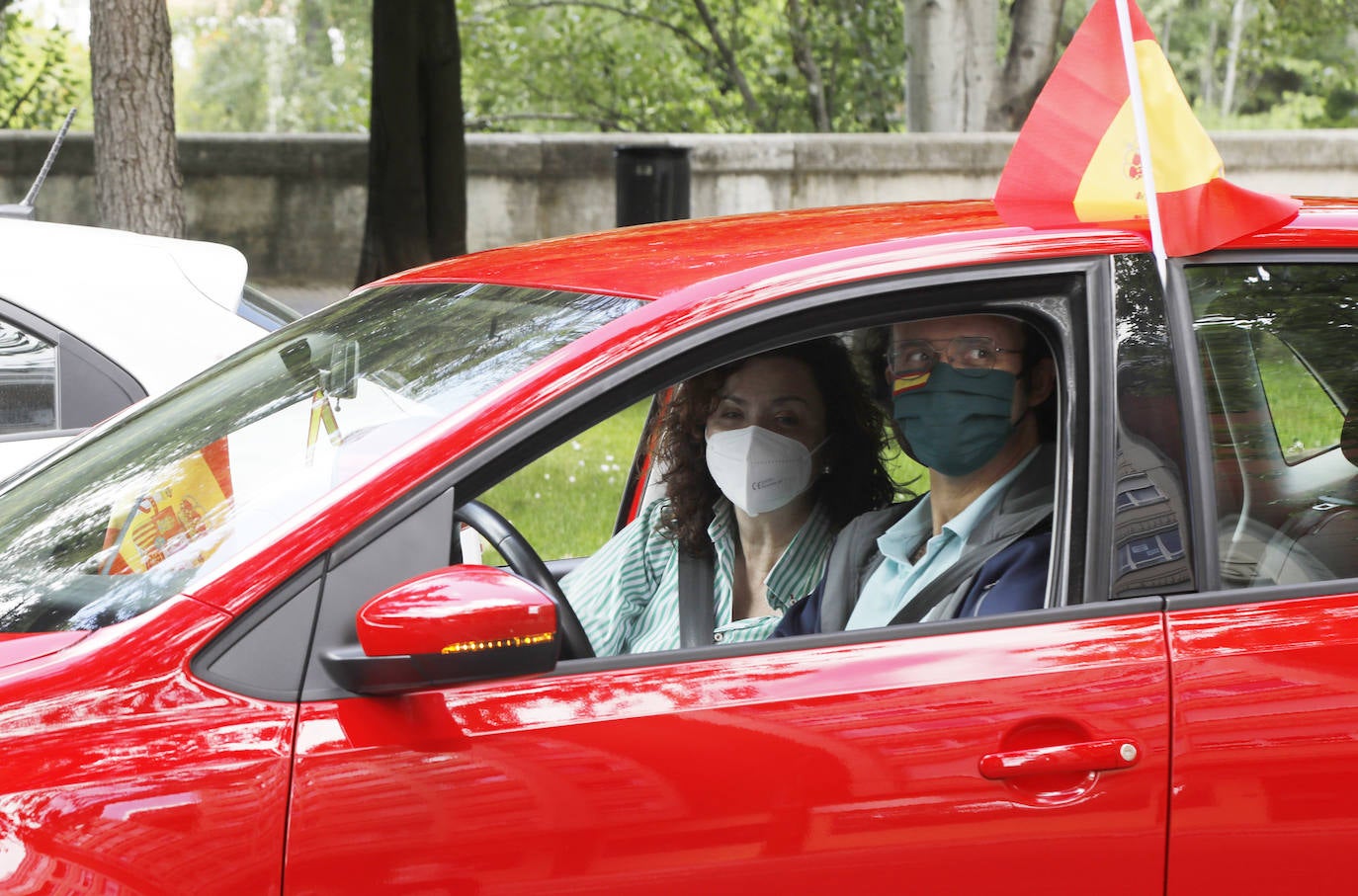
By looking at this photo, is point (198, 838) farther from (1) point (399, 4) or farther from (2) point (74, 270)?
(1) point (399, 4)

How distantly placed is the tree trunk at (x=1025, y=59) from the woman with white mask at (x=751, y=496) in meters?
14.1

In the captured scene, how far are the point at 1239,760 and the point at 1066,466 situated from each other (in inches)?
19.1

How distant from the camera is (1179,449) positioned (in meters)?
2.37

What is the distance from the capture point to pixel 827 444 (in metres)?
3.19

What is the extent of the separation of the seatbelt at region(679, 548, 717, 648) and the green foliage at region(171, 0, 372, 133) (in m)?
44.8

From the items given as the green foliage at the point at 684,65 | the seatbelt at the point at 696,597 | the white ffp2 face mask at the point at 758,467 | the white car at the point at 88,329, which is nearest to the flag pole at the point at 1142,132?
the white ffp2 face mask at the point at 758,467

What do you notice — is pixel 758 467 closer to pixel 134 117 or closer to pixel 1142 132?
pixel 1142 132

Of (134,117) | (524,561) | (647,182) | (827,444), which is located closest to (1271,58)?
(647,182)

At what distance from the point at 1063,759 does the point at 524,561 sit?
0.91 meters

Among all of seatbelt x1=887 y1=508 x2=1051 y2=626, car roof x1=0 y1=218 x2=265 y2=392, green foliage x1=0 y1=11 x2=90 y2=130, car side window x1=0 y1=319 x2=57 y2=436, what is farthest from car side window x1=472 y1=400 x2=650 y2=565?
green foliage x1=0 y1=11 x2=90 y2=130

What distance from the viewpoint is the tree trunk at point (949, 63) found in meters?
16.1

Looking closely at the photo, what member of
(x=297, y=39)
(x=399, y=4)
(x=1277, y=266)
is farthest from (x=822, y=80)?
(x=297, y=39)

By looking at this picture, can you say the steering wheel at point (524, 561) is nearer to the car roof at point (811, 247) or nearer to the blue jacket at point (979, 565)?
the car roof at point (811, 247)

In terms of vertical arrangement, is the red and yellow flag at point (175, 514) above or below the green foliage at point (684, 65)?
below
